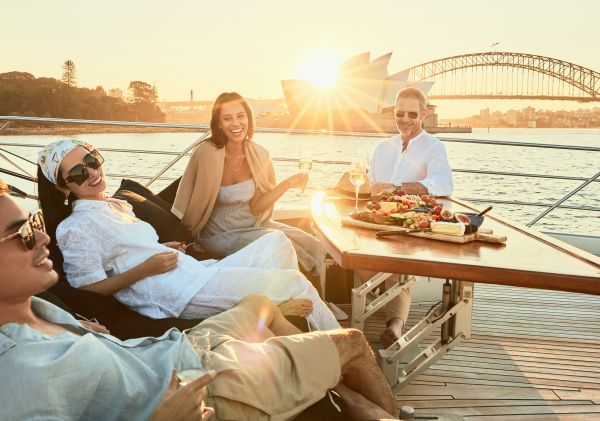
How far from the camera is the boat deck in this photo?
2.14m

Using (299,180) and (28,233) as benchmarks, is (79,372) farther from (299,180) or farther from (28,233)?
(299,180)

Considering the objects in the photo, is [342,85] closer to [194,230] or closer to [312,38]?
[312,38]

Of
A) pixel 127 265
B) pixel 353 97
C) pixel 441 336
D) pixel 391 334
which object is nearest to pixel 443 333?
pixel 441 336

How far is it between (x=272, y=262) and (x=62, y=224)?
735 millimetres

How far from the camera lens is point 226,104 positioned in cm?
299

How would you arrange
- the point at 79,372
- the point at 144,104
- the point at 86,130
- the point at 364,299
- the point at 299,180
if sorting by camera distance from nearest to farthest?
the point at 79,372 < the point at 364,299 < the point at 299,180 < the point at 86,130 < the point at 144,104

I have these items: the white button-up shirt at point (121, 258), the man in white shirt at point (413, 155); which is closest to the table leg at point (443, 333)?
the white button-up shirt at point (121, 258)

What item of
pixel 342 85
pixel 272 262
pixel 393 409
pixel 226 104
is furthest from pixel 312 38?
pixel 342 85

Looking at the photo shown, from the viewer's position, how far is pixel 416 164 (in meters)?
3.20

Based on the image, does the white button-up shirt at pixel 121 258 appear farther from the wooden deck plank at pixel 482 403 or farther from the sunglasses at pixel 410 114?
the sunglasses at pixel 410 114

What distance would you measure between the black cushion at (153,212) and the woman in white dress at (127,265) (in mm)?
452

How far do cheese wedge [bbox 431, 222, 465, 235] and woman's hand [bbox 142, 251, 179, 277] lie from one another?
2.80 ft

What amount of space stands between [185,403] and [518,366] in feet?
6.04

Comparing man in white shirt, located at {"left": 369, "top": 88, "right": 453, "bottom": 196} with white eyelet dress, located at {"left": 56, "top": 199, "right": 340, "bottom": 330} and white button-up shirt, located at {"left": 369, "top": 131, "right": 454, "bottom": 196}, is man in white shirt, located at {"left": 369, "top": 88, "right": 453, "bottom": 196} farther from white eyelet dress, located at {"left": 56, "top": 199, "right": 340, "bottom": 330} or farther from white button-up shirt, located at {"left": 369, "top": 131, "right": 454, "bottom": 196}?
white eyelet dress, located at {"left": 56, "top": 199, "right": 340, "bottom": 330}
